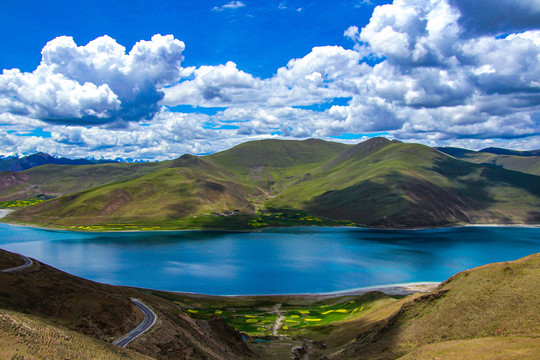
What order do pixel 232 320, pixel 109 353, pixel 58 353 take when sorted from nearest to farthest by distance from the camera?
pixel 58 353 < pixel 109 353 < pixel 232 320

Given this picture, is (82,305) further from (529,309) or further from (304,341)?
(529,309)

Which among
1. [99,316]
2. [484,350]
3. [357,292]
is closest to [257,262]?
[357,292]

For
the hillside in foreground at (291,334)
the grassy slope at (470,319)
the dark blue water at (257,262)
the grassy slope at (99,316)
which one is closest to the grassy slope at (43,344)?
the hillside in foreground at (291,334)

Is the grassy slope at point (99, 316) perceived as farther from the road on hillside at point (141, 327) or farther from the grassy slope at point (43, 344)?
the grassy slope at point (43, 344)

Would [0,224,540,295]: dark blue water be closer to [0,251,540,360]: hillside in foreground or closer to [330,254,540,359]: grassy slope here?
[0,251,540,360]: hillside in foreground

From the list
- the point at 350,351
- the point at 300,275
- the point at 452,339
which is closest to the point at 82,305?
the point at 350,351
